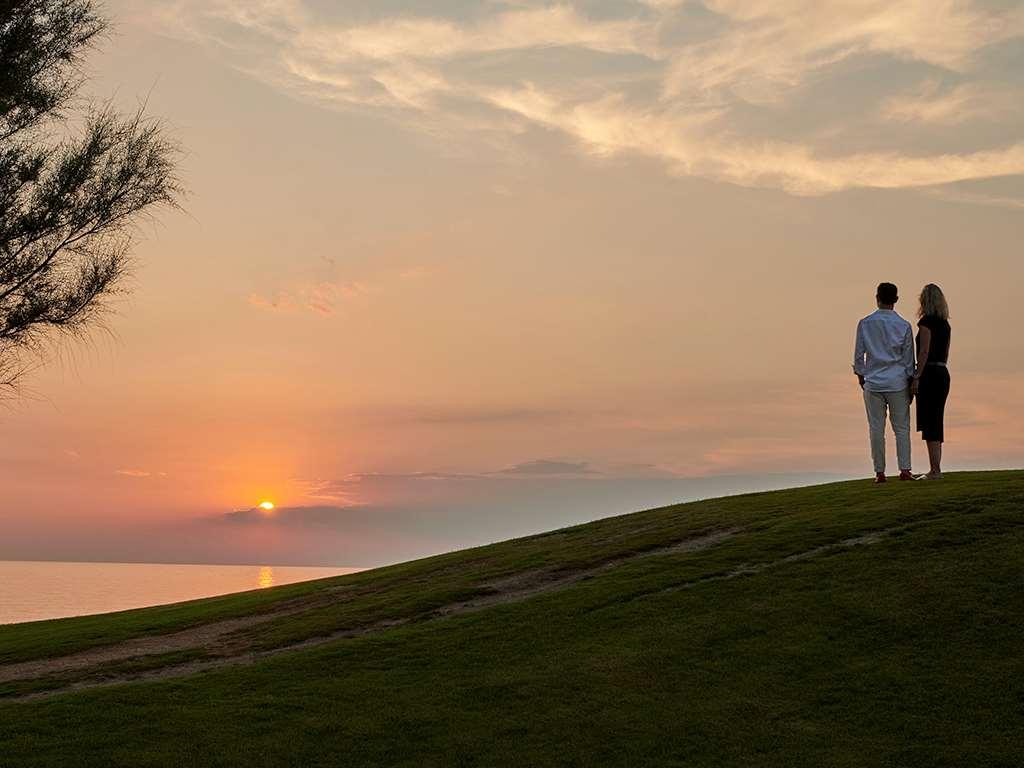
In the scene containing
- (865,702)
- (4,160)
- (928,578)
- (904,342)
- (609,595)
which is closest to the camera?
(865,702)

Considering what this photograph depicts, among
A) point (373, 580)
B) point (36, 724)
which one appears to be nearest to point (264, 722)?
point (36, 724)

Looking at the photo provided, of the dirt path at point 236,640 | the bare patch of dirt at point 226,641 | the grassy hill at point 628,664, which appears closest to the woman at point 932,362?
the grassy hill at point 628,664

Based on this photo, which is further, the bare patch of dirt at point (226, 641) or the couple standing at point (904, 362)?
the couple standing at point (904, 362)

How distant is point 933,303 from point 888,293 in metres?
1.04

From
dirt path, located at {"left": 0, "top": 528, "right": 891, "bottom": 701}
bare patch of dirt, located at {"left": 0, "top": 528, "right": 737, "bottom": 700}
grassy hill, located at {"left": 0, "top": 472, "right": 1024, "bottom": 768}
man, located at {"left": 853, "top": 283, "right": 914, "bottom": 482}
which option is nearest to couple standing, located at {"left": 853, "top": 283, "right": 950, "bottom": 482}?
man, located at {"left": 853, "top": 283, "right": 914, "bottom": 482}

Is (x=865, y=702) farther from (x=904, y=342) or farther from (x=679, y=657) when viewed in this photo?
(x=904, y=342)

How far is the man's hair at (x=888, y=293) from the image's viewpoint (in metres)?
24.3

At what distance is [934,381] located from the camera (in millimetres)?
24422

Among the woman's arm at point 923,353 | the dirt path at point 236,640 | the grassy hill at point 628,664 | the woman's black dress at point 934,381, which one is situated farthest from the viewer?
the woman's black dress at point 934,381

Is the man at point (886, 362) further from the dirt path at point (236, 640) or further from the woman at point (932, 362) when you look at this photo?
the dirt path at point (236, 640)

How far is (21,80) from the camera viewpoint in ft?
90.4

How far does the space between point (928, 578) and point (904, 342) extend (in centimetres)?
774

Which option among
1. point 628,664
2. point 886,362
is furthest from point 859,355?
point 628,664

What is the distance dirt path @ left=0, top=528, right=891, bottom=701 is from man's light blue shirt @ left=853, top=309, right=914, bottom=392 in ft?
15.0
